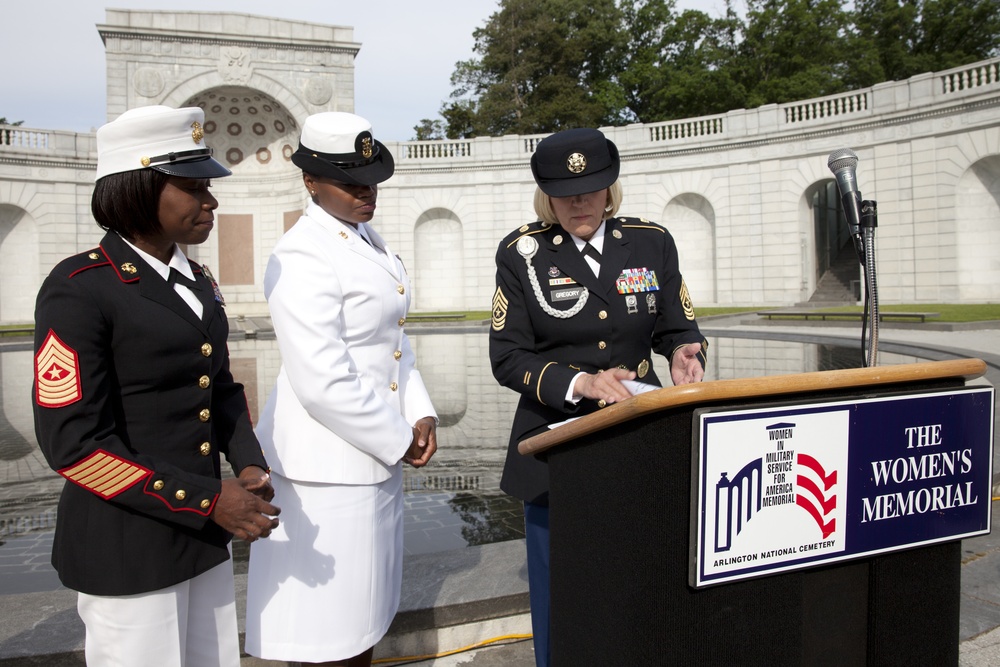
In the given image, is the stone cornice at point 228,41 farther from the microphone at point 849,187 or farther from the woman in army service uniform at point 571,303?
the microphone at point 849,187

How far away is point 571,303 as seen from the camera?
99.4 inches

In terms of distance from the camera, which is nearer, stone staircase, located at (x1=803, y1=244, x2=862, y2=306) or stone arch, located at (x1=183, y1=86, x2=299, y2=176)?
stone staircase, located at (x1=803, y1=244, x2=862, y2=306)

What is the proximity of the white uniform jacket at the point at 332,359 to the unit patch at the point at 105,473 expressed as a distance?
57cm

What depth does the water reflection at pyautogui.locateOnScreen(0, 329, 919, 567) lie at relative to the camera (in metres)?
4.79

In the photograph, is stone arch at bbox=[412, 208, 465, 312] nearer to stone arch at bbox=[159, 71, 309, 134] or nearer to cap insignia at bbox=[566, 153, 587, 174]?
stone arch at bbox=[159, 71, 309, 134]

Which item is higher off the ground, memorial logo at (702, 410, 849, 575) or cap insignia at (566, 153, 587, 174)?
cap insignia at (566, 153, 587, 174)

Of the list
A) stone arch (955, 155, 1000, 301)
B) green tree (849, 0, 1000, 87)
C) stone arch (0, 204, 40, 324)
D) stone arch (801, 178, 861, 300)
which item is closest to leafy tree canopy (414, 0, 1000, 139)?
green tree (849, 0, 1000, 87)

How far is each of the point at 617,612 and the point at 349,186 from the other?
1584 mm

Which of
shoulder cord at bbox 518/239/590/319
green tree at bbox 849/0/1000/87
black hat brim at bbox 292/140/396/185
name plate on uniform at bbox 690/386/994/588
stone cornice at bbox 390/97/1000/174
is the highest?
green tree at bbox 849/0/1000/87

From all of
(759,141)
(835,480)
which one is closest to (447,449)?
(835,480)

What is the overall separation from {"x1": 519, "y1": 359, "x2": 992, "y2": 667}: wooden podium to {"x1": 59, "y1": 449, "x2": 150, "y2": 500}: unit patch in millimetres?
1004

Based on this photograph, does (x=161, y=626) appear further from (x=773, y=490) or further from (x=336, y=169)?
(x=773, y=490)

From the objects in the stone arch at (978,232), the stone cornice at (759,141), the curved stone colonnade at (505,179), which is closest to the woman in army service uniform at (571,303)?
the curved stone colonnade at (505,179)

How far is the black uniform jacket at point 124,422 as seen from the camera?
1.73 m
